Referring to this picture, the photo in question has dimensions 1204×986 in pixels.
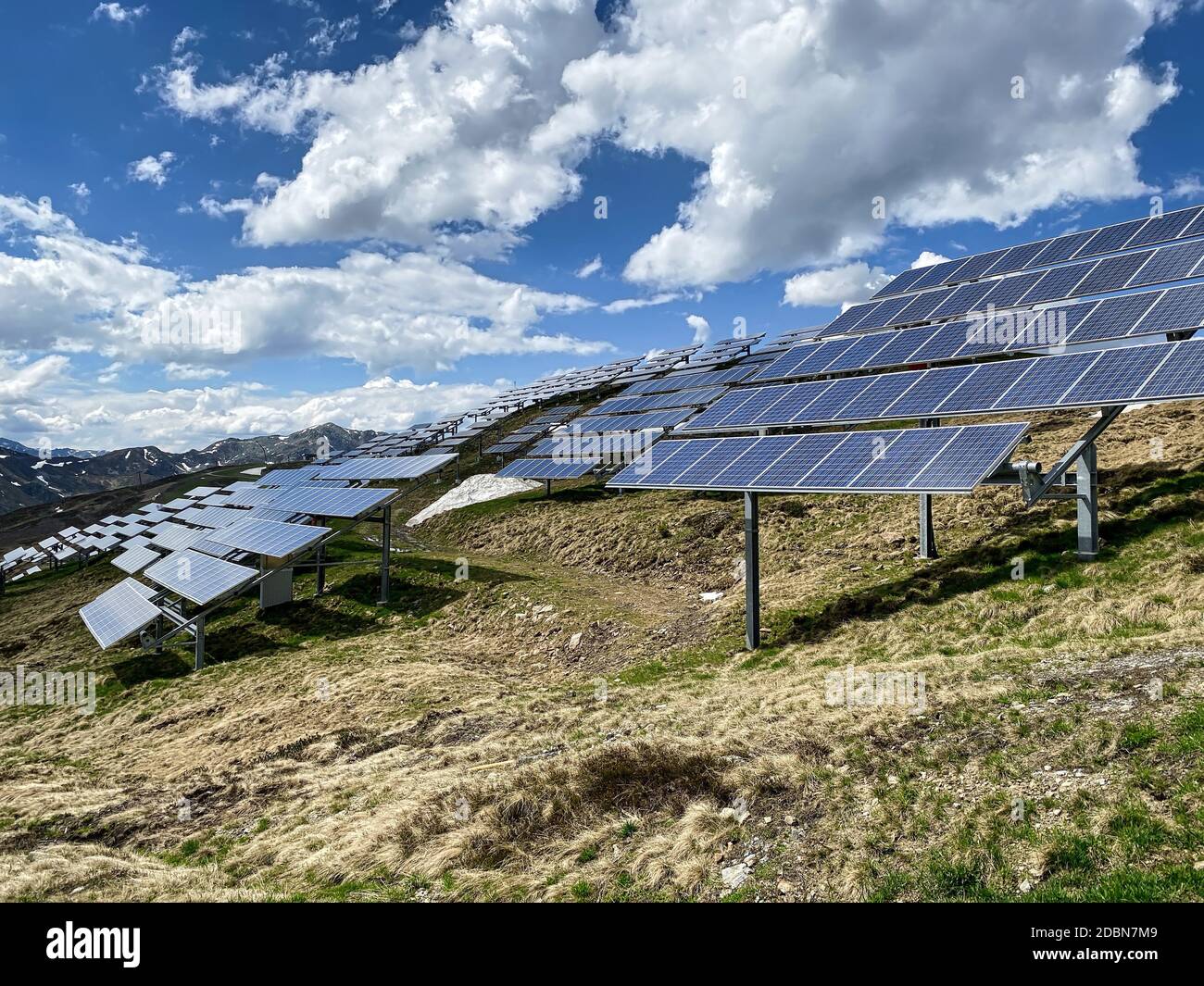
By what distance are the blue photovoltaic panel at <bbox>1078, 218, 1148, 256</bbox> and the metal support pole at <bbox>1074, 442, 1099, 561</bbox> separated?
690 inches

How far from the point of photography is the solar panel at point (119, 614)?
26.6 m

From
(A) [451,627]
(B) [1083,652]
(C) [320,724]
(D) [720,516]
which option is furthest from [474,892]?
(D) [720,516]

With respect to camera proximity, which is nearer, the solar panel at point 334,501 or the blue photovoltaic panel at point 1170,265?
the blue photovoltaic panel at point 1170,265

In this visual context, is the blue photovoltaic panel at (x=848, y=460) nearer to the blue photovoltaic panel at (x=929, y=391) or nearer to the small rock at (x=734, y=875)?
the blue photovoltaic panel at (x=929, y=391)

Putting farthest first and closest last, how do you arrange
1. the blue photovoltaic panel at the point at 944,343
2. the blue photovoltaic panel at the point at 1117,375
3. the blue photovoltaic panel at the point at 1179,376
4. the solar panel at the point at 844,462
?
the blue photovoltaic panel at the point at 944,343 < the blue photovoltaic panel at the point at 1117,375 < the solar panel at the point at 844,462 < the blue photovoltaic panel at the point at 1179,376

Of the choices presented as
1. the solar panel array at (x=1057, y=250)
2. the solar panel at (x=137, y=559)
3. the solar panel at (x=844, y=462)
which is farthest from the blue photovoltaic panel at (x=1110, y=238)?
the solar panel at (x=137, y=559)

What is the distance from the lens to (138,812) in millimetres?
13977

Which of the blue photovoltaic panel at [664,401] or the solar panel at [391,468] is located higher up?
the blue photovoltaic panel at [664,401]

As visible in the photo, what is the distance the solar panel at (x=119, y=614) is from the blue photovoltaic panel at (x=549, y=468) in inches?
1045

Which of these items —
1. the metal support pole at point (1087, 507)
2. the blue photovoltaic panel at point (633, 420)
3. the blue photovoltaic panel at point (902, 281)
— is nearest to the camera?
the metal support pole at point (1087, 507)

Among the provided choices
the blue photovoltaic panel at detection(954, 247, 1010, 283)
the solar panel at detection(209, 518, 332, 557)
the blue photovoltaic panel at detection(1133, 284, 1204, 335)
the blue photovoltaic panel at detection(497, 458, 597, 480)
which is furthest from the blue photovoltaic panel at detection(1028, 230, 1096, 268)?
the solar panel at detection(209, 518, 332, 557)

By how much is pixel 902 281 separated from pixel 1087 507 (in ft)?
80.4

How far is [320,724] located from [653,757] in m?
11.8

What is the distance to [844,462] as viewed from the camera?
19.6 m
